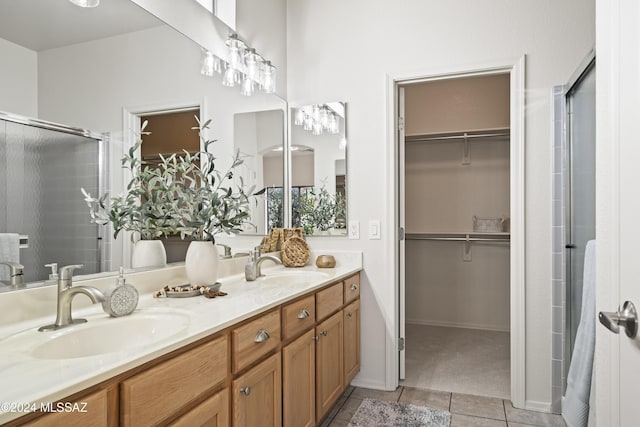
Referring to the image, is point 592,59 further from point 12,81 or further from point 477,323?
point 477,323

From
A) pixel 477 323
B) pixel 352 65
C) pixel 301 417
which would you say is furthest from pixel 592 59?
pixel 477 323

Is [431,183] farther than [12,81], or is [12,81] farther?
[431,183]

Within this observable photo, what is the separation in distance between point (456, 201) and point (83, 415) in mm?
3959

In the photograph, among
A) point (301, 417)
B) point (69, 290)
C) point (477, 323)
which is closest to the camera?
point (69, 290)

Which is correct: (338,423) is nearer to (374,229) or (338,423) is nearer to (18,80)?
(374,229)

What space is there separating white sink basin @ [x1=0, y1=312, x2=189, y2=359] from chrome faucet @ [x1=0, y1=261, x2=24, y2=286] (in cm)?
20

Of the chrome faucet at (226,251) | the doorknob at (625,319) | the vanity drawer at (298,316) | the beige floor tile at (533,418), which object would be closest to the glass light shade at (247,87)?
the chrome faucet at (226,251)

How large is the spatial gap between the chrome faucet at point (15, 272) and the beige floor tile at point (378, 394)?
80.6 inches

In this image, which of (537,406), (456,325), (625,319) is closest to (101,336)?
(625,319)

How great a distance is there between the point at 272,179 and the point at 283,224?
34 cm

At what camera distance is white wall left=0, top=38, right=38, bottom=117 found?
1.28m

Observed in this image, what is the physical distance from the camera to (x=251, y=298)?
1665 mm

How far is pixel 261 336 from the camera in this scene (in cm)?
150

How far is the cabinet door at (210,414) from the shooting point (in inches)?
43.4
